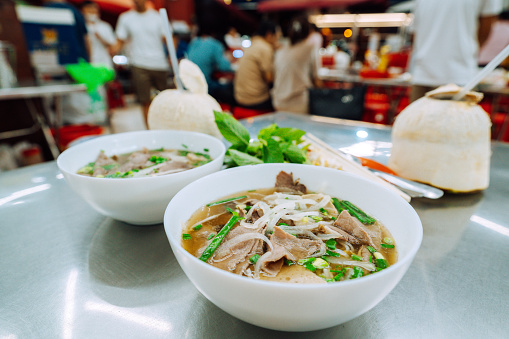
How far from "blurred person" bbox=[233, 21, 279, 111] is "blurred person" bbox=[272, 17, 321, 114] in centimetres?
18

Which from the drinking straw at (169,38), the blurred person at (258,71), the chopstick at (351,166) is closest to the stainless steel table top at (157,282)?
the chopstick at (351,166)

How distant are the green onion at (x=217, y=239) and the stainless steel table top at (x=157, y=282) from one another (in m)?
0.13

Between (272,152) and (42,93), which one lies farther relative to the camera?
(42,93)

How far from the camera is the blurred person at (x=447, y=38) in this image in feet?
9.44

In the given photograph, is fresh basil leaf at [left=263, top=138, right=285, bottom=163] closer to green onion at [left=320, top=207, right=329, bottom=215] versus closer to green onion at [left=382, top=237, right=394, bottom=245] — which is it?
green onion at [left=320, top=207, right=329, bottom=215]

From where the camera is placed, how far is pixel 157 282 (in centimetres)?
75

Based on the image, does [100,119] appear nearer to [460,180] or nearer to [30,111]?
[30,111]

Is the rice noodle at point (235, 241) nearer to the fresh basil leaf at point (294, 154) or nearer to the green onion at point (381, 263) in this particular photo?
the green onion at point (381, 263)

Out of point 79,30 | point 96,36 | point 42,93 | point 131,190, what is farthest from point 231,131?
point 96,36

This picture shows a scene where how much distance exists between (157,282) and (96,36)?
663 centimetres

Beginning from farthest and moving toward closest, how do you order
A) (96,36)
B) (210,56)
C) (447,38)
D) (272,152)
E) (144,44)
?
1. (96,36)
2. (144,44)
3. (210,56)
4. (447,38)
5. (272,152)

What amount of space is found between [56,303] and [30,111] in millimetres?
5154

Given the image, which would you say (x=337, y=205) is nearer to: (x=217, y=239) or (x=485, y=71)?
(x=217, y=239)

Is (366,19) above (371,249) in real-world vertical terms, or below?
above
